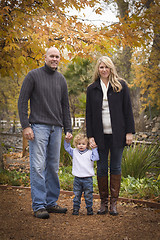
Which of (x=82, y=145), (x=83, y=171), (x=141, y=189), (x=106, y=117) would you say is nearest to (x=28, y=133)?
(x=82, y=145)

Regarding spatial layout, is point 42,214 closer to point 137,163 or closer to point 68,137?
point 68,137

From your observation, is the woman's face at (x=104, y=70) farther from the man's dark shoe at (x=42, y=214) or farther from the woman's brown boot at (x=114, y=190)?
the man's dark shoe at (x=42, y=214)

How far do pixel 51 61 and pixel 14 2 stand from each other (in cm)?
240

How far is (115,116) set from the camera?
3.19 metres

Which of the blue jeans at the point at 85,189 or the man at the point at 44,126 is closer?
the man at the point at 44,126

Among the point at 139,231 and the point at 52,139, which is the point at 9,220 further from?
the point at 139,231

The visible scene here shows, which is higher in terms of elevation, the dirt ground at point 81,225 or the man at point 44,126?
the man at point 44,126

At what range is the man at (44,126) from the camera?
123 inches

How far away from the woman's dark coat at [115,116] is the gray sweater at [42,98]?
43cm

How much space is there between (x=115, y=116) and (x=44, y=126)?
86 centimetres

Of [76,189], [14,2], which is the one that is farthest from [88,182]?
[14,2]

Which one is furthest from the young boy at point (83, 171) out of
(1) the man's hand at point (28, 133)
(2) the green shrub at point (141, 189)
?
(2) the green shrub at point (141, 189)

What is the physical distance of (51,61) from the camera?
10.7 ft

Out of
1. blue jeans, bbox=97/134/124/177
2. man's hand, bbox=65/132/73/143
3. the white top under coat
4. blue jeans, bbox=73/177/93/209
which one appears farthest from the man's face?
blue jeans, bbox=73/177/93/209
